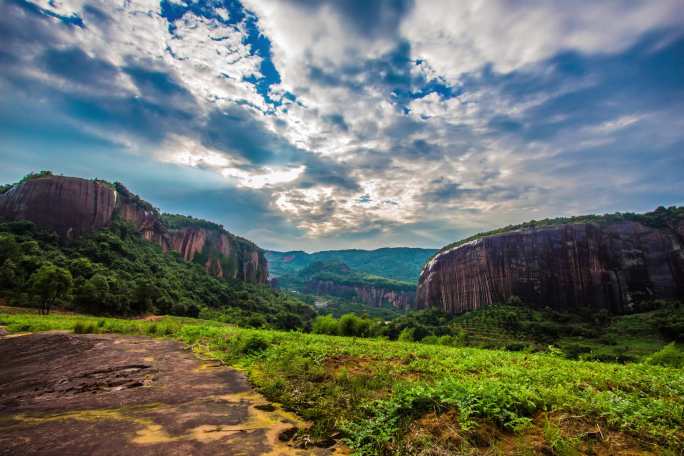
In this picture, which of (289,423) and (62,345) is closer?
(289,423)

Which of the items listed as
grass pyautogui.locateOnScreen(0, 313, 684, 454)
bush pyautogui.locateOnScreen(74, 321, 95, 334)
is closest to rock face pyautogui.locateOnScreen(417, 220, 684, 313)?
grass pyautogui.locateOnScreen(0, 313, 684, 454)

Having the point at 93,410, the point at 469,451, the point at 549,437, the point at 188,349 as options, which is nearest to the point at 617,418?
the point at 549,437

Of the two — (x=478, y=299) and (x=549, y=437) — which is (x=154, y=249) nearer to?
(x=478, y=299)

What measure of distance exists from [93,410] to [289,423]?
433cm

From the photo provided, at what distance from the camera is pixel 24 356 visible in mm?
12094

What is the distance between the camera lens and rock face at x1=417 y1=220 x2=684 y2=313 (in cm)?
7106

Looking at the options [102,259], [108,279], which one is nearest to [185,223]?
[102,259]

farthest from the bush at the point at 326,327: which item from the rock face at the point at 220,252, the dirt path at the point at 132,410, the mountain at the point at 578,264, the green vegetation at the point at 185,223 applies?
the green vegetation at the point at 185,223

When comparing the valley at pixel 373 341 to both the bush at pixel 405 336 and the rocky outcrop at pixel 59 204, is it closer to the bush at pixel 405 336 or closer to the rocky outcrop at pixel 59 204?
the rocky outcrop at pixel 59 204

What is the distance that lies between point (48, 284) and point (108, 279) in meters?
15.3

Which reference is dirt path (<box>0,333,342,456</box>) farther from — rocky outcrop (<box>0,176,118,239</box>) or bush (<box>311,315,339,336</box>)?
rocky outcrop (<box>0,176,118,239</box>)

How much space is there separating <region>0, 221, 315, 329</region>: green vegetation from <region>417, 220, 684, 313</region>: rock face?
53.4 m

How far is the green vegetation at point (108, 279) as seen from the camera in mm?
38938

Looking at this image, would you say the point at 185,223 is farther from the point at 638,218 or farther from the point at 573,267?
the point at 638,218
